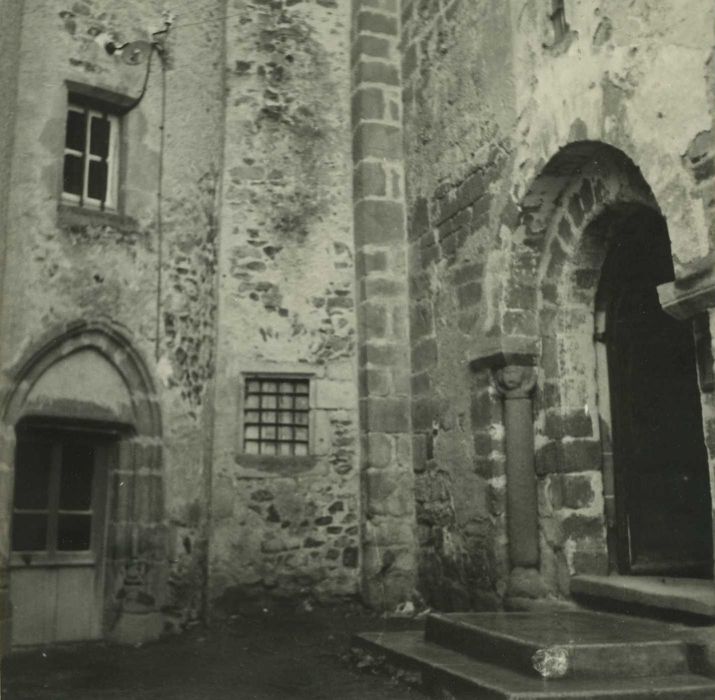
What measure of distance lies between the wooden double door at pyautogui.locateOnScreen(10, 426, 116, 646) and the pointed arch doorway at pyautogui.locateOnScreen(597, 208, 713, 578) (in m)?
3.75

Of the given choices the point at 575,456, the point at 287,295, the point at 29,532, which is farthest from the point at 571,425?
the point at 29,532

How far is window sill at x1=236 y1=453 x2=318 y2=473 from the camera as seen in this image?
7277 millimetres

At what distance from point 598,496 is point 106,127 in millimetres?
4770

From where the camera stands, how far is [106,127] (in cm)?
742

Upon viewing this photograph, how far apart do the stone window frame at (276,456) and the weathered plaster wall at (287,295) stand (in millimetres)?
12

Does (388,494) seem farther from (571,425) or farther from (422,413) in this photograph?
(571,425)

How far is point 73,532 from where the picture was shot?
6.85 metres

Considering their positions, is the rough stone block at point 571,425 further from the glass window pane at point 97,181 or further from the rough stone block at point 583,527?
the glass window pane at point 97,181

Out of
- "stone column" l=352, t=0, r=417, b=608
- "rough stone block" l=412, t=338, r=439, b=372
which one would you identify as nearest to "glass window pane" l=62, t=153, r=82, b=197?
"stone column" l=352, t=0, r=417, b=608

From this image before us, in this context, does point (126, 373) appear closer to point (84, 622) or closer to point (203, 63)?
point (84, 622)

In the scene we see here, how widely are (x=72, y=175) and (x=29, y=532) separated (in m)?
2.75

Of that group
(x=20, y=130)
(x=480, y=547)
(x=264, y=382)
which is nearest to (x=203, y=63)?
(x=20, y=130)

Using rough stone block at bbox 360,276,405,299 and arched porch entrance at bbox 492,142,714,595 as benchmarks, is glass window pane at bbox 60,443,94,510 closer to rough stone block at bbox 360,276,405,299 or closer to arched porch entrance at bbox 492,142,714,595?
rough stone block at bbox 360,276,405,299

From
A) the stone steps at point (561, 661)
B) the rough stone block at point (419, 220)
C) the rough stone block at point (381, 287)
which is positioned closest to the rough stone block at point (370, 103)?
the rough stone block at point (419, 220)
